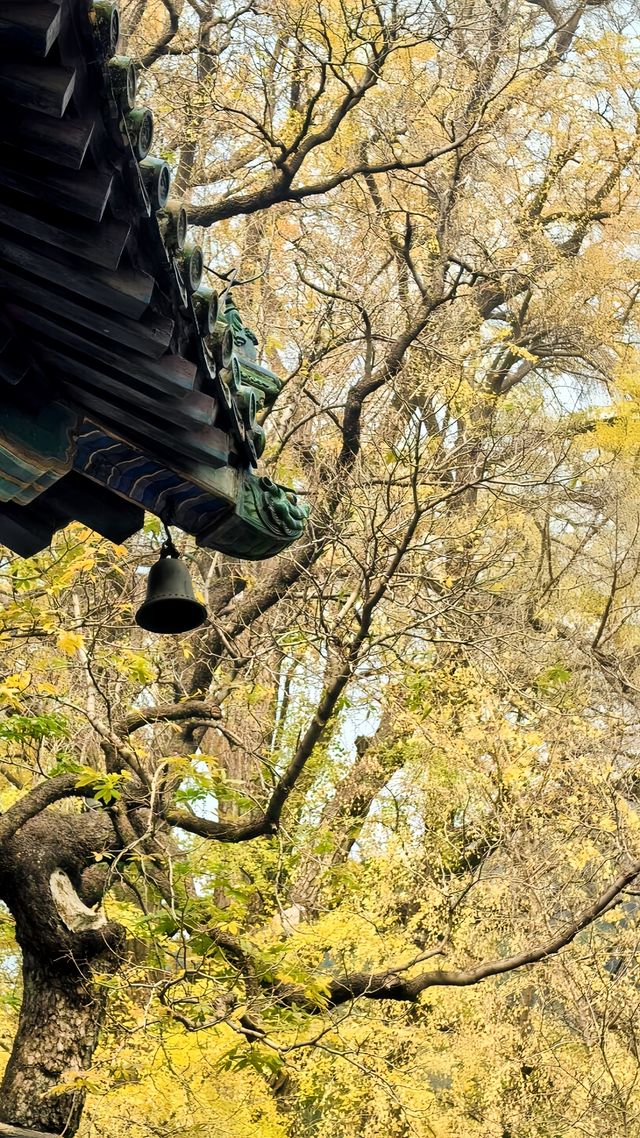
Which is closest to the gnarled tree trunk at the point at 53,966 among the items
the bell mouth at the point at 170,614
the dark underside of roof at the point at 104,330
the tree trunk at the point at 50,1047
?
the tree trunk at the point at 50,1047

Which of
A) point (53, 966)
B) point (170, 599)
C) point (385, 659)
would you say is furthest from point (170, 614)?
point (385, 659)

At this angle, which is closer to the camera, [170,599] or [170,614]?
[170,599]

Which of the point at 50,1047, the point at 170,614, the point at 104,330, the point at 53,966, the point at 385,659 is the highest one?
the point at 385,659

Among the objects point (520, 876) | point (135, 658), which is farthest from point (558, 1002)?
point (135, 658)

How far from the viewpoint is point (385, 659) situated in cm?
1089

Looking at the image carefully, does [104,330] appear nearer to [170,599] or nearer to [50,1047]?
[170,599]

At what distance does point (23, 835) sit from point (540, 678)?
22.3 feet

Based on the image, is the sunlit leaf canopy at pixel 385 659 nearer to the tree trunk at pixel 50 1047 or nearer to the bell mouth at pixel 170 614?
the tree trunk at pixel 50 1047

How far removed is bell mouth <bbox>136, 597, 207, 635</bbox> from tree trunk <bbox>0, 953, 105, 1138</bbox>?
13.3 ft

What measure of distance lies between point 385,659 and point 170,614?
6.49 m

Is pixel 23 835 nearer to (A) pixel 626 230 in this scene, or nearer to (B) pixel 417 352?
(B) pixel 417 352

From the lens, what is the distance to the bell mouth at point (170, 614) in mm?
4461

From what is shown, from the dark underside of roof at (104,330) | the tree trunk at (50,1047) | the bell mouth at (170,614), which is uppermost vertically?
the dark underside of roof at (104,330)

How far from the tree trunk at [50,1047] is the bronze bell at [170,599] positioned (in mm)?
4083
